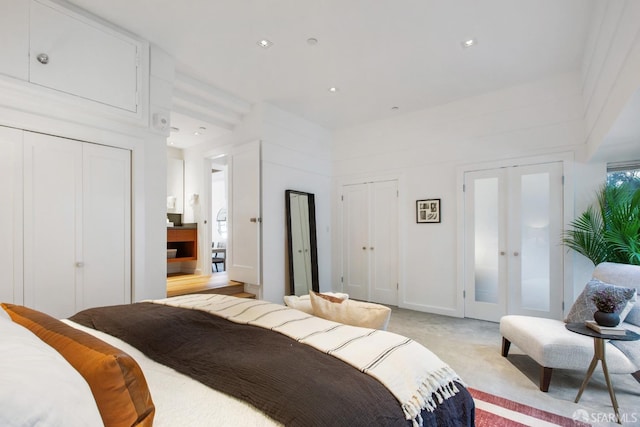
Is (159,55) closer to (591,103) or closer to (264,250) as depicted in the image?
(264,250)

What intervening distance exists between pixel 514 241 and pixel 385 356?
3.69m

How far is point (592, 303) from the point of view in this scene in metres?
2.59

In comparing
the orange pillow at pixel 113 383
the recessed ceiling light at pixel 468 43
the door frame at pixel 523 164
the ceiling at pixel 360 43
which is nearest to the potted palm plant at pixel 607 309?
the door frame at pixel 523 164

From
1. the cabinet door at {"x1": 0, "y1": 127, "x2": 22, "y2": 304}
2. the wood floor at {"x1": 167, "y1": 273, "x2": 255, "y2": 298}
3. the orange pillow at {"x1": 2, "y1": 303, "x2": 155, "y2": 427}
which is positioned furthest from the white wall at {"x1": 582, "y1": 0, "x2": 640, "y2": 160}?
the wood floor at {"x1": 167, "y1": 273, "x2": 255, "y2": 298}

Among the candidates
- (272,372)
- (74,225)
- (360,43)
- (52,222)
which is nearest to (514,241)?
(360,43)

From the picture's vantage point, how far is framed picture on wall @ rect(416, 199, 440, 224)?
4.73m

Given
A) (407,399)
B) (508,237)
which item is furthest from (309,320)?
(508,237)

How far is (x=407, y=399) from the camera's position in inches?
42.1

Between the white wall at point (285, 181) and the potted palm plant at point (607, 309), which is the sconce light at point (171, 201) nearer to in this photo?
the white wall at point (285, 181)

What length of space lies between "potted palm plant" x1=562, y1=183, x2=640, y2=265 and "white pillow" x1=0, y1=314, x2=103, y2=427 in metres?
4.17

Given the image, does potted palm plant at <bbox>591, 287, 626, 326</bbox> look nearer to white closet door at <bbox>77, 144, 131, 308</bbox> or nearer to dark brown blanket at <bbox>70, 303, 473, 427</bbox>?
dark brown blanket at <bbox>70, 303, 473, 427</bbox>

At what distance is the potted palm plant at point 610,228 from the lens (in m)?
3.06

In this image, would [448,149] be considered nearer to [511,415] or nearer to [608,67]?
[608,67]

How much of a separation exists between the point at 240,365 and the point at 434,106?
4651 millimetres
